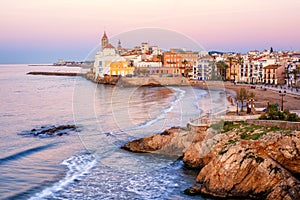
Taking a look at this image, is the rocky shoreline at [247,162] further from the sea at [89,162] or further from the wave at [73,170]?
the wave at [73,170]

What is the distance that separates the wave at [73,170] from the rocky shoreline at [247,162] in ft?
11.7

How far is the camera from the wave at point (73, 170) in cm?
1252

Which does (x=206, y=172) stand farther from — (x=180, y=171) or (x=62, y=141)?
(x=62, y=141)

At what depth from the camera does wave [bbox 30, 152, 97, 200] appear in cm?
1252

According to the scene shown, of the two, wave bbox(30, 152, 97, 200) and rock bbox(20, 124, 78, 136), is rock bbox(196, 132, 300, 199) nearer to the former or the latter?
wave bbox(30, 152, 97, 200)

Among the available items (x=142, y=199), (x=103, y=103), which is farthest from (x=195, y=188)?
(x=103, y=103)

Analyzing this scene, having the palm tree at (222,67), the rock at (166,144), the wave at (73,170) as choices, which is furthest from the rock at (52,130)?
the palm tree at (222,67)

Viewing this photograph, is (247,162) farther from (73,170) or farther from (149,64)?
(149,64)

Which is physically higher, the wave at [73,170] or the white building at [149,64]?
the white building at [149,64]

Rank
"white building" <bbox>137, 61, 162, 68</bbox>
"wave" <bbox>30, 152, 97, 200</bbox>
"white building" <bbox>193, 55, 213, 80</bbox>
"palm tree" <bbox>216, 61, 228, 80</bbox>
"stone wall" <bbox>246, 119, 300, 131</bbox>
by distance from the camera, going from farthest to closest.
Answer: "white building" <bbox>137, 61, 162, 68</bbox>, "palm tree" <bbox>216, 61, 228, 80</bbox>, "white building" <bbox>193, 55, 213, 80</bbox>, "stone wall" <bbox>246, 119, 300, 131</bbox>, "wave" <bbox>30, 152, 97, 200</bbox>

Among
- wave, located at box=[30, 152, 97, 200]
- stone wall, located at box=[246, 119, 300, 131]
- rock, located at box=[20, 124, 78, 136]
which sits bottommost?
wave, located at box=[30, 152, 97, 200]

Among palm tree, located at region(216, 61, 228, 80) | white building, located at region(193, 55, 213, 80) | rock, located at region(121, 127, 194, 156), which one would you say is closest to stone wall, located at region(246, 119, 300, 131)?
rock, located at region(121, 127, 194, 156)

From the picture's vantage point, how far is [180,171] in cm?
1429

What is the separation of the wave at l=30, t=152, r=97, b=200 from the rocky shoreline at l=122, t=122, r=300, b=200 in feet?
11.7
